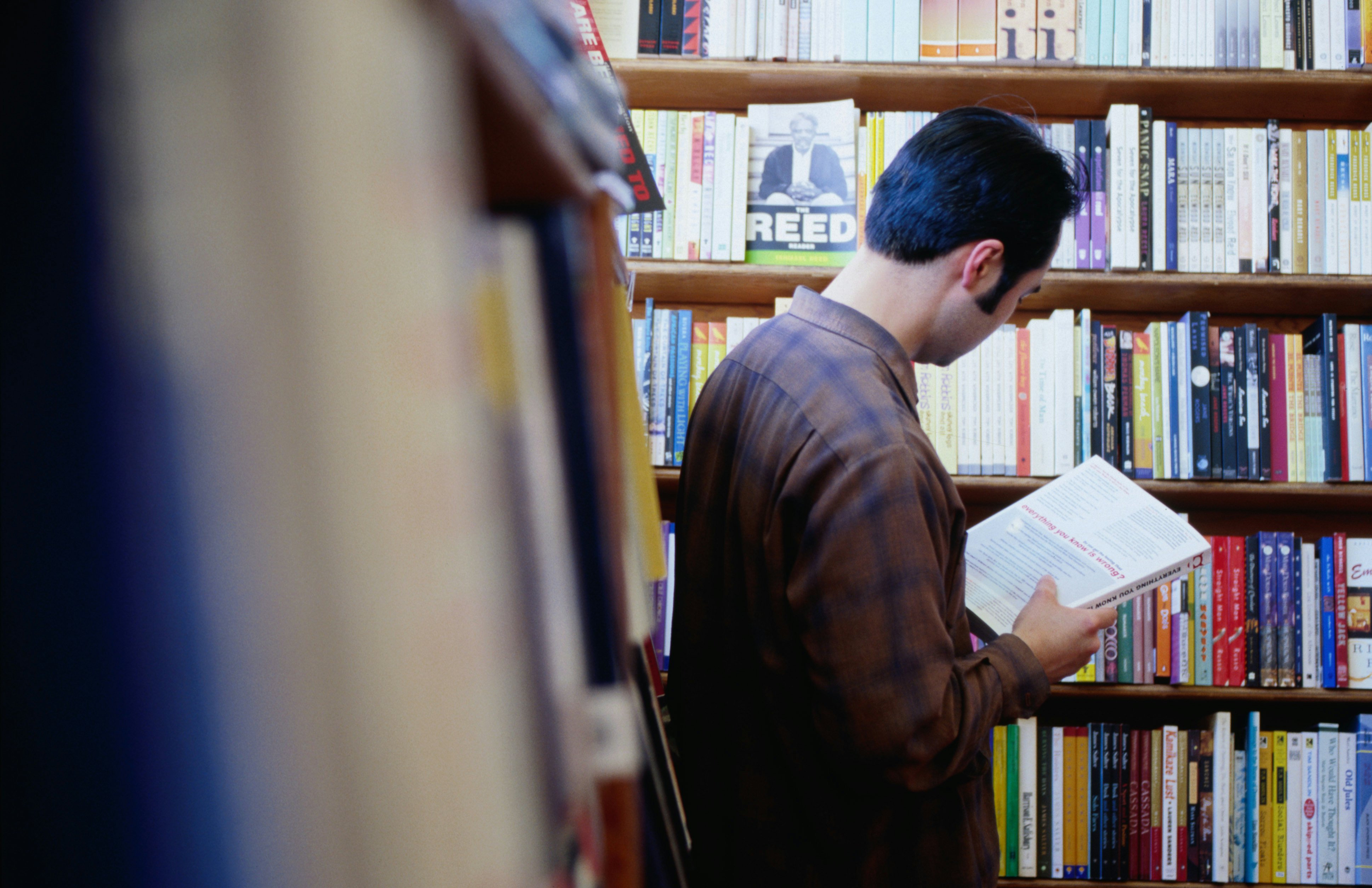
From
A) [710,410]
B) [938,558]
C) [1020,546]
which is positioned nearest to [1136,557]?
[1020,546]

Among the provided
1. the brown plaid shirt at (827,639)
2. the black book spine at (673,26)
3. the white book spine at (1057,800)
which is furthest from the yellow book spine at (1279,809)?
the black book spine at (673,26)

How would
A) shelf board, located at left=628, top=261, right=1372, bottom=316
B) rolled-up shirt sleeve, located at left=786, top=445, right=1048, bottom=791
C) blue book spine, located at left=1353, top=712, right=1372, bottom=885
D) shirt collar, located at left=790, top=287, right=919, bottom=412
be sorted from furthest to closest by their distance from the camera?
shelf board, located at left=628, top=261, right=1372, bottom=316 → blue book spine, located at left=1353, top=712, right=1372, bottom=885 → shirt collar, located at left=790, top=287, right=919, bottom=412 → rolled-up shirt sleeve, located at left=786, top=445, right=1048, bottom=791

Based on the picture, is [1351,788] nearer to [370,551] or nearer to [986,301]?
[986,301]

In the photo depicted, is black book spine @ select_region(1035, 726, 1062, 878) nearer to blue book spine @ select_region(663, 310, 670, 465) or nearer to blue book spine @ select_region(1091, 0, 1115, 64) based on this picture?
blue book spine @ select_region(663, 310, 670, 465)

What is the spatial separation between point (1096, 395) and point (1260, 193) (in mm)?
525

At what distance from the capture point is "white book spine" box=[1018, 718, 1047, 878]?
1535 millimetres

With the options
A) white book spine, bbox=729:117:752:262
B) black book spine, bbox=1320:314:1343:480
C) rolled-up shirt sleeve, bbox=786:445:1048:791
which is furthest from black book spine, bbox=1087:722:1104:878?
white book spine, bbox=729:117:752:262

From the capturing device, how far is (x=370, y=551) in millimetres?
194

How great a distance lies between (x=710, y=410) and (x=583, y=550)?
78 centimetres

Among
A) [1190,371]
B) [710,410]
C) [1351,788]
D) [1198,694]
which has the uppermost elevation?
[1190,371]

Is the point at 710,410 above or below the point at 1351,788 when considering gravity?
above

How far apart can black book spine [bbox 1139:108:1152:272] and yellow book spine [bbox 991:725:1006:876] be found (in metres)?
0.96

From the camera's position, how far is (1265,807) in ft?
5.08

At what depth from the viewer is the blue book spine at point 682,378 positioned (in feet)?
5.41
